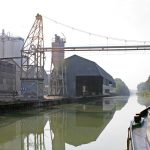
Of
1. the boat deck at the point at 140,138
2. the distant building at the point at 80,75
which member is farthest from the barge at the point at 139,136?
the distant building at the point at 80,75

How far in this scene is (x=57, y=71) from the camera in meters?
54.7

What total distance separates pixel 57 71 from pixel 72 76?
613 cm

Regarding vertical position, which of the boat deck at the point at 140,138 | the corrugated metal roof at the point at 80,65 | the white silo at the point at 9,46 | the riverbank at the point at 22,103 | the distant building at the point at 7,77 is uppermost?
the white silo at the point at 9,46

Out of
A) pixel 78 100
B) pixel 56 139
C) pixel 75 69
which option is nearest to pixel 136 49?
pixel 78 100

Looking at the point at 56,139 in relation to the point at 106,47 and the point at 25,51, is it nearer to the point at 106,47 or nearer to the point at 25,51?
the point at 25,51

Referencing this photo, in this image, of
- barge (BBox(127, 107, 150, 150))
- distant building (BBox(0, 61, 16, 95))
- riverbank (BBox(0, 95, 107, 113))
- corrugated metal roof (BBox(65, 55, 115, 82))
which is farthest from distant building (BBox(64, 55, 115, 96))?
barge (BBox(127, 107, 150, 150))

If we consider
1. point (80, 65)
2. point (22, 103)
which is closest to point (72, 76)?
point (80, 65)

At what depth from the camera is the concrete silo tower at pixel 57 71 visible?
54094 millimetres

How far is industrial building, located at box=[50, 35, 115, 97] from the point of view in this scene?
180ft

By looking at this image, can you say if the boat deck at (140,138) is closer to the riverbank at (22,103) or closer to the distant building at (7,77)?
the riverbank at (22,103)

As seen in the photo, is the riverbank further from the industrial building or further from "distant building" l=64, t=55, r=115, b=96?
"distant building" l=64, t=55, r=115, b=96

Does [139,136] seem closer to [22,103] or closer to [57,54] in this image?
[22,103]

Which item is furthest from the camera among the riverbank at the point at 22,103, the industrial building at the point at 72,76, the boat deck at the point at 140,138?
the industrial building at the point at 72,76

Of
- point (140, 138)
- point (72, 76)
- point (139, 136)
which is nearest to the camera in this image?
point (140, 138)
